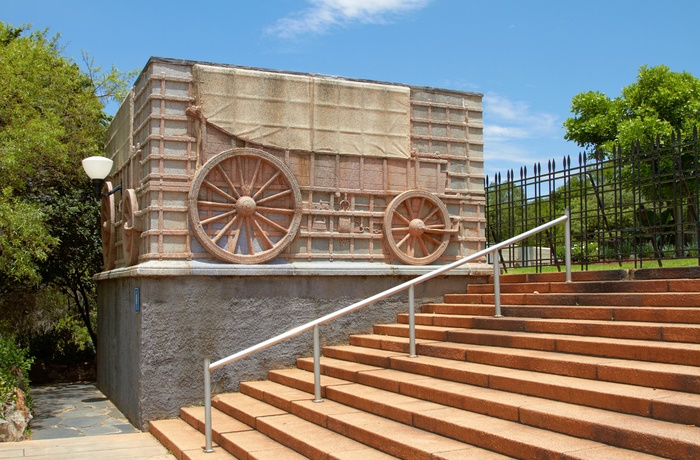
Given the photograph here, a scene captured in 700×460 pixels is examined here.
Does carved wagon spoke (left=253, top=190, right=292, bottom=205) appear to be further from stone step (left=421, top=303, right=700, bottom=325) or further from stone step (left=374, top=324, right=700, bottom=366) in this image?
stone step (left=421, top=303, right=700, bottom=325)

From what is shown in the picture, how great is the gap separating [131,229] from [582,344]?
→ 6039 mm

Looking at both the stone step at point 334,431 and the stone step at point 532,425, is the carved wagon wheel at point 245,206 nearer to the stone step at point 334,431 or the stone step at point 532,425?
the stone step at point 334,431

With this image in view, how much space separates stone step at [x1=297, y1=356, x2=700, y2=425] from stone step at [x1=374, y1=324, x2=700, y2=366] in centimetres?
47

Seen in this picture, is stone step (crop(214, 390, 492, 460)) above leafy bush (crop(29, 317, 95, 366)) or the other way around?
above

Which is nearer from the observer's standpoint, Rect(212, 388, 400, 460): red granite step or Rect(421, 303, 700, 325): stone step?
Rect(212, 388, 400, 460): red granite step

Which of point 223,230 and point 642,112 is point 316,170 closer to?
point 223,230

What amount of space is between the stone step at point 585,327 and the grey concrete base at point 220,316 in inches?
49.7

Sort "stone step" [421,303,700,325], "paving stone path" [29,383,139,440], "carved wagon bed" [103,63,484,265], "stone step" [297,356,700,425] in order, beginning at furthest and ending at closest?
"carved wagon bed" [103,63,484,265]
"paving stone path" [29,383,139,440]
"stone step" [421,303,700,325]
"stone step" [297,356,700,425]

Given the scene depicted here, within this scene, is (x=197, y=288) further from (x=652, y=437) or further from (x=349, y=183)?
(x=652, y=437)

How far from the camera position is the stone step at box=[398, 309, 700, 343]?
19.5 ft

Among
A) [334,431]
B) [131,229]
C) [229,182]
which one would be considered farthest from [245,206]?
[334,431]

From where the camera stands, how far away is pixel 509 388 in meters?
5.98

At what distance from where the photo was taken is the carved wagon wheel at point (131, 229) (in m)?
9.48

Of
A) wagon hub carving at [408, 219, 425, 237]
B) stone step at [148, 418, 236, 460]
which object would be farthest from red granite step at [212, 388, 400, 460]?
wagon hub carving at [408, 219, 425, 237]
